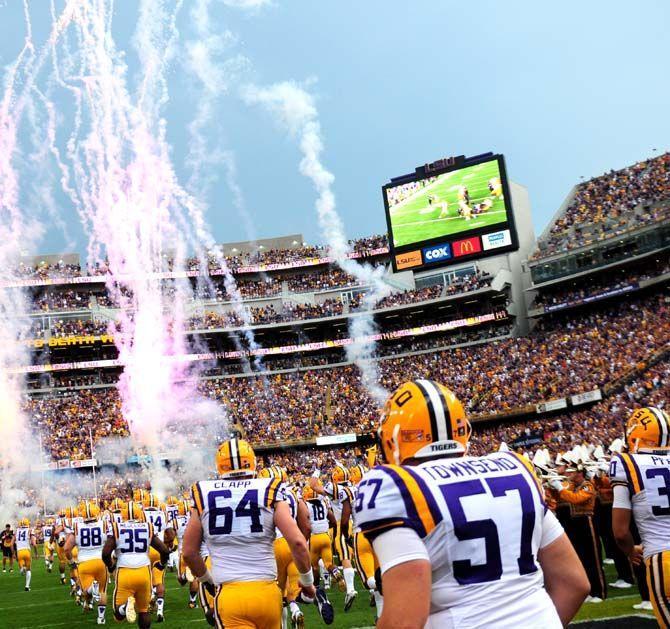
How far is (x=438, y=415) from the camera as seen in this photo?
8.45 feet

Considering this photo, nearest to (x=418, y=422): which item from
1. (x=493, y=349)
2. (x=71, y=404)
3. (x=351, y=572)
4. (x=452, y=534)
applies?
(x=452, y=534)

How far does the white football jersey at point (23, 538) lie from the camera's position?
21.4 meters

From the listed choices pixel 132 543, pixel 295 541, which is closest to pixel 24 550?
pixel 132 543

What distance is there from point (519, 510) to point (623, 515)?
3.34 m

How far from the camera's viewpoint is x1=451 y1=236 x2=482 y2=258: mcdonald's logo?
41.9 m

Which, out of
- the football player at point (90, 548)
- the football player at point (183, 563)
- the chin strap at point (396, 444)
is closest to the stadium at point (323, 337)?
the football player at point (183, 563)

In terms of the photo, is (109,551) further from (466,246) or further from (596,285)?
(596,285)

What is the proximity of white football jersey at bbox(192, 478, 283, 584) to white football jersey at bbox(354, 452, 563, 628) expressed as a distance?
132 inches

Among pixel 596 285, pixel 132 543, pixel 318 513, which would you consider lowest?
pixel 318 513

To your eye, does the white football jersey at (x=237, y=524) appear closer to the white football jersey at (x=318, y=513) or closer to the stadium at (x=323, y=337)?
the white football jersey at (x=318, y=513)

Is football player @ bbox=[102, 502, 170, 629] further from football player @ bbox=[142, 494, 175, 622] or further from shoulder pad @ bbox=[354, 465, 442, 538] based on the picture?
shoulder pad @ bbox=[354, 465, 442, 538]

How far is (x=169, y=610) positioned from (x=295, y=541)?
9.56m

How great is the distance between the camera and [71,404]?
47.7 meters

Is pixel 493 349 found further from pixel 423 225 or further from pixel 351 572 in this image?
pixel 351 572
